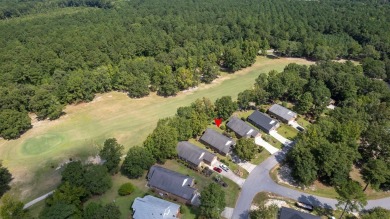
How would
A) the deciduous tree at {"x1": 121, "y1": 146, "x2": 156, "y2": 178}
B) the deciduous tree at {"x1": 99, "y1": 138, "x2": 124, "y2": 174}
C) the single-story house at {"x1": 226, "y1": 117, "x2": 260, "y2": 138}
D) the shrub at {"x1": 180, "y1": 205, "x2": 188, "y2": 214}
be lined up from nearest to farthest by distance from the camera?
the shrub at {"x1": 180, "y1": 205, "x2": 188, "y2": 214} < the deciduous tree at {"x1": 121, "y1": 146, "x2": 156, "y2": 178} < the deciduous tree at {"x1": 99, "y1": 138, "x2": 124, "y2": 174} < the single-story house at {"x1": 226, "y1": 117, "x2": 260, "y2": 138}

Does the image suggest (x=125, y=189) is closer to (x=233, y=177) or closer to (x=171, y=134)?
(x=171, y=134)

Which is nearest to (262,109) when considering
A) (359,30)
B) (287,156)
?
(287,156)

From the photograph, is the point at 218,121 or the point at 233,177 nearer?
the point at 233,177

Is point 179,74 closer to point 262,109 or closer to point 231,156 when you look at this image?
point 262,109

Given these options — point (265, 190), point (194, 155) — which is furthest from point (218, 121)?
point (265, 190)

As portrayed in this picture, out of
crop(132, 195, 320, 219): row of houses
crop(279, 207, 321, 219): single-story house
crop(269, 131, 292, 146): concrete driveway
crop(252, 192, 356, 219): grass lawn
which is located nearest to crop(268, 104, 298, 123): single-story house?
crop(269, 131, 292, 146): concrete driveway

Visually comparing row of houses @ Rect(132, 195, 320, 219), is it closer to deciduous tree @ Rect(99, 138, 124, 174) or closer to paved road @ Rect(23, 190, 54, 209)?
deciduous tree @ Rect(99, 138, 124, 174)
